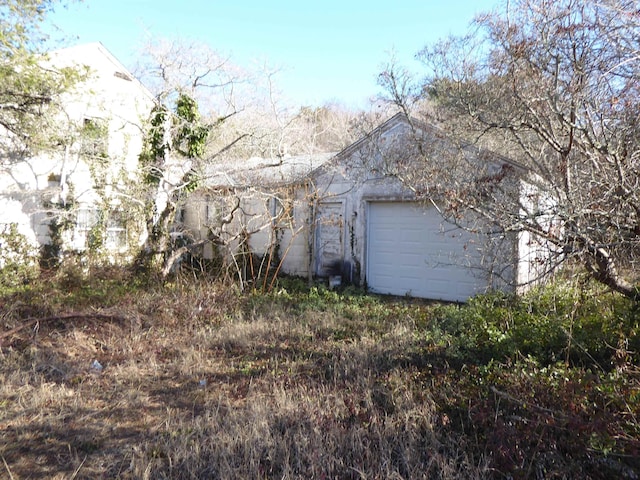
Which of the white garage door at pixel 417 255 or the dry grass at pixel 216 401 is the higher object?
the white garage door at pixel 417 255

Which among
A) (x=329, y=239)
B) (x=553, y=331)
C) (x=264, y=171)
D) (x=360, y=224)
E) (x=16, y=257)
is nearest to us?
(x=553, y=331)

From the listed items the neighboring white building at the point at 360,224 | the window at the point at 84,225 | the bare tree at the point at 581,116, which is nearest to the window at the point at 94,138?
the window at the point at 84,225

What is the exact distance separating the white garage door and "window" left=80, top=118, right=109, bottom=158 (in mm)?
6964

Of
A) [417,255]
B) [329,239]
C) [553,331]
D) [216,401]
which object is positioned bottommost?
[216,401]

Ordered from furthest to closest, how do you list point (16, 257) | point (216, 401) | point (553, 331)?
1. point (16, 257)
2. point (553, 331)
3. point (216, 401)

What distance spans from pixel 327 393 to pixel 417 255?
615 centimetres

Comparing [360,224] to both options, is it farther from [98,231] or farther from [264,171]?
[98,231]

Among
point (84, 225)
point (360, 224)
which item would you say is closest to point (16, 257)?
point (84, 225)

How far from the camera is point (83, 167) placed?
12258 millimetres

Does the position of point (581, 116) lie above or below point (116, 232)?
above

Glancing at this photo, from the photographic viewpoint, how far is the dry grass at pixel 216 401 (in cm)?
→ 321

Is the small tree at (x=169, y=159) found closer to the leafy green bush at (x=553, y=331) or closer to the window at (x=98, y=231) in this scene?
the window at (x=98, y=231)

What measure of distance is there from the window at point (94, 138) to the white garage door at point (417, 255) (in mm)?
6964

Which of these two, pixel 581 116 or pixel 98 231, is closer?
pixel 581 116
